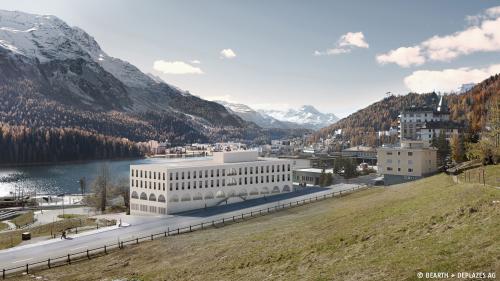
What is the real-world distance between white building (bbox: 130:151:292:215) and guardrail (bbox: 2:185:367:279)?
60.0 feet

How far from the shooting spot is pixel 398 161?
118 meters

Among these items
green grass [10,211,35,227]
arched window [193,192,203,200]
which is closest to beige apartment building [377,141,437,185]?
arched window [193,192,203,200]

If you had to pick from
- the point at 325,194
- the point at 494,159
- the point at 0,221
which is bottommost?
the point at 0,221

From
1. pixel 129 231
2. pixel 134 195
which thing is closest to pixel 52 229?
pixel 129 231

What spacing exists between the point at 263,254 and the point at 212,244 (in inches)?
532

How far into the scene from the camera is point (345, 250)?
37.6 meters

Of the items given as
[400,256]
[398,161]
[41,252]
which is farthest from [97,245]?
[398,161]

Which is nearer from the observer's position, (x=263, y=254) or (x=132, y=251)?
(x=263, y=254)

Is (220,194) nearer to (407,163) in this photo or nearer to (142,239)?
(142,239)

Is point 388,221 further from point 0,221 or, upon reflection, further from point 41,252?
point 0,221

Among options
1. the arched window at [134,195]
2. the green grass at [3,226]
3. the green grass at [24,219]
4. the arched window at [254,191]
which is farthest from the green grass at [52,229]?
the arched window at [254,191]

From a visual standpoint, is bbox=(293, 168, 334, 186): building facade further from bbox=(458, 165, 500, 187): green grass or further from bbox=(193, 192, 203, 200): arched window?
bbox=(458, 165, 500, 187): green grass

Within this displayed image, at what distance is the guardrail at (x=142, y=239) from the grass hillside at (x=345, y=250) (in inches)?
107

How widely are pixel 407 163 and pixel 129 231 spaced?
246ft
